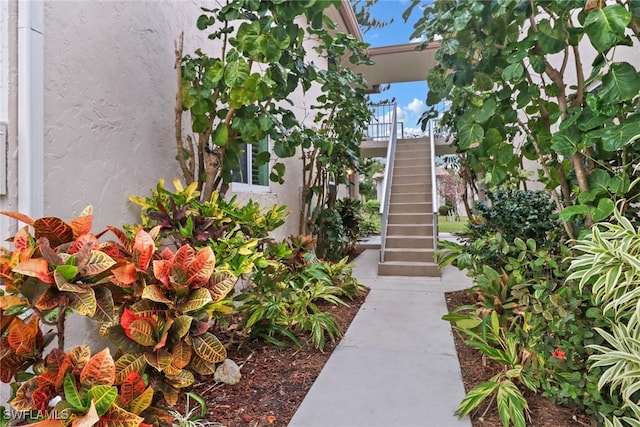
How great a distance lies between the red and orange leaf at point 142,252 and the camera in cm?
179

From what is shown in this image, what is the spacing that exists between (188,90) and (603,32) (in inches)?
110

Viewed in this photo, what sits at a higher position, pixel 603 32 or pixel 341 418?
pixel 603 32

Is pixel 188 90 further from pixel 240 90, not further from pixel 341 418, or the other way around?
pixel 341 418

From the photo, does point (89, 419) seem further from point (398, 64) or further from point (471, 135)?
point (398, 64)

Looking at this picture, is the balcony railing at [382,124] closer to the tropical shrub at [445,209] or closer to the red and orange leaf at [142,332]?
the tropical shrub at [445,209]

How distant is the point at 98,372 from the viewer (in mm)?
1498

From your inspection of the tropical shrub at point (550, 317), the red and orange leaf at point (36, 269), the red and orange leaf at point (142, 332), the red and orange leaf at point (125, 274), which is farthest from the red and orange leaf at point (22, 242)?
the tropical shrub at point (550, 317)

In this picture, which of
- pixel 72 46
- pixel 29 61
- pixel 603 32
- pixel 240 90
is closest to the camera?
pixel 603 32

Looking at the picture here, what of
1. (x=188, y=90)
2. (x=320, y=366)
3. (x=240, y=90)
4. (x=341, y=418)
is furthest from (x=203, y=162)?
(x=341, y=418)

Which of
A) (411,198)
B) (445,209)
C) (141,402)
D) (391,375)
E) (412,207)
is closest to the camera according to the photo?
(141,402)

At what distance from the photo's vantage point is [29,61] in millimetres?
1863

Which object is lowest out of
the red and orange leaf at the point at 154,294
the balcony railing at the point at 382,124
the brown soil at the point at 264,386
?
the brown soil at the point at 264,386

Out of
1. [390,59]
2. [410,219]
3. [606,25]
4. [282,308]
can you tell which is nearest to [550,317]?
[606,25]

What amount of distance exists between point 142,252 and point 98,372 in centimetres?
59
